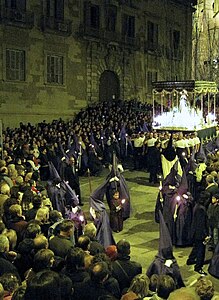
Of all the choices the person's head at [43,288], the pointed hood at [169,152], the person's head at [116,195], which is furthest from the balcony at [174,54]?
the person's head at [43,288]

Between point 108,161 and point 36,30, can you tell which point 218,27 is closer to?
point 36,30

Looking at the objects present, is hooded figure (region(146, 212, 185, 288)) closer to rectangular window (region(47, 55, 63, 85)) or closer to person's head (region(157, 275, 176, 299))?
person's head (region(157, 275, 176, 299))

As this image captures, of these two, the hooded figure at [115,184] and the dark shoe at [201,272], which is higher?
the hooded figure at [115,184]

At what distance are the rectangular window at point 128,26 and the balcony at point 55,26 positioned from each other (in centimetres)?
620

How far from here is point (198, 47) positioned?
54719 millimetres

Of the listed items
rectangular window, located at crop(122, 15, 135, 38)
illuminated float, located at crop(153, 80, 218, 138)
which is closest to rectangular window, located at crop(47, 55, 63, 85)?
illuminated float, located at crop(153, 80, 218, 138)

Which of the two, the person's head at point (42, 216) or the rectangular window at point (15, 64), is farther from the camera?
the rectangular window at point (15, 64)

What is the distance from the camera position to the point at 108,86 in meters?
32.7

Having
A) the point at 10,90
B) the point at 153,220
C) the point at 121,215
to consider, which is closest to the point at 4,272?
the point at 121,215

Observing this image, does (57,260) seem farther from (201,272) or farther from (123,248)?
(201,272)

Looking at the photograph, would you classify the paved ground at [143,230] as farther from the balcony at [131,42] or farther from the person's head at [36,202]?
the balcony at [131,42]

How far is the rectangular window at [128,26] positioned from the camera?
3391cm

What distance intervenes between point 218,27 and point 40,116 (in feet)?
115

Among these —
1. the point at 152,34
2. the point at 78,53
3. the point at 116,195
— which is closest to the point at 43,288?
the point at 116,195
